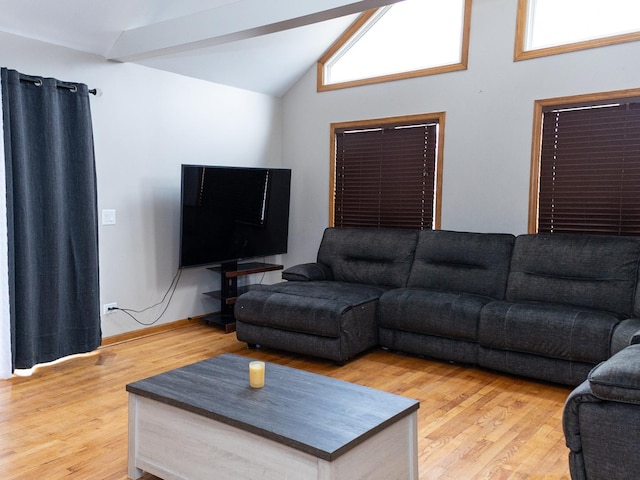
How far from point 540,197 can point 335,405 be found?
115 inches

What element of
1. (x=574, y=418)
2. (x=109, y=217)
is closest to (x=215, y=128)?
(x=109, y=217)

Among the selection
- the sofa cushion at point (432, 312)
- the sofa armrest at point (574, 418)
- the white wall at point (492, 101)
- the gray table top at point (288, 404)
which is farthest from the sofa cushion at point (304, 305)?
the sofa armrest at point (574, 418)

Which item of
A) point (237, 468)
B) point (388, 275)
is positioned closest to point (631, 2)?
point (388, 275)

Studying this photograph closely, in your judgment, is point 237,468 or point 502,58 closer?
point 237,468

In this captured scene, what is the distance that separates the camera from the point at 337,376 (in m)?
3.76

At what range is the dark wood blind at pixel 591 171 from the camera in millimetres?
3986

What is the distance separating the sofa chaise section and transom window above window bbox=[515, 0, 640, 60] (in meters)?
1.76

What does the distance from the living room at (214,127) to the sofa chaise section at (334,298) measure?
2.06 feet

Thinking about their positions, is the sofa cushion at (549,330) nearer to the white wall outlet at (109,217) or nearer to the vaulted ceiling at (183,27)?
the vaulted ceiling at (183,27)

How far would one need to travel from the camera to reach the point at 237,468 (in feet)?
6.84

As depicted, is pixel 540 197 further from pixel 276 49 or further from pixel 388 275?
pixel 276 49

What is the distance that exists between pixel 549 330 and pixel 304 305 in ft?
5.33

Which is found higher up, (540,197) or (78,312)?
(540,197)

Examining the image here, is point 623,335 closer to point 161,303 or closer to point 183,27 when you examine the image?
point 183,27
